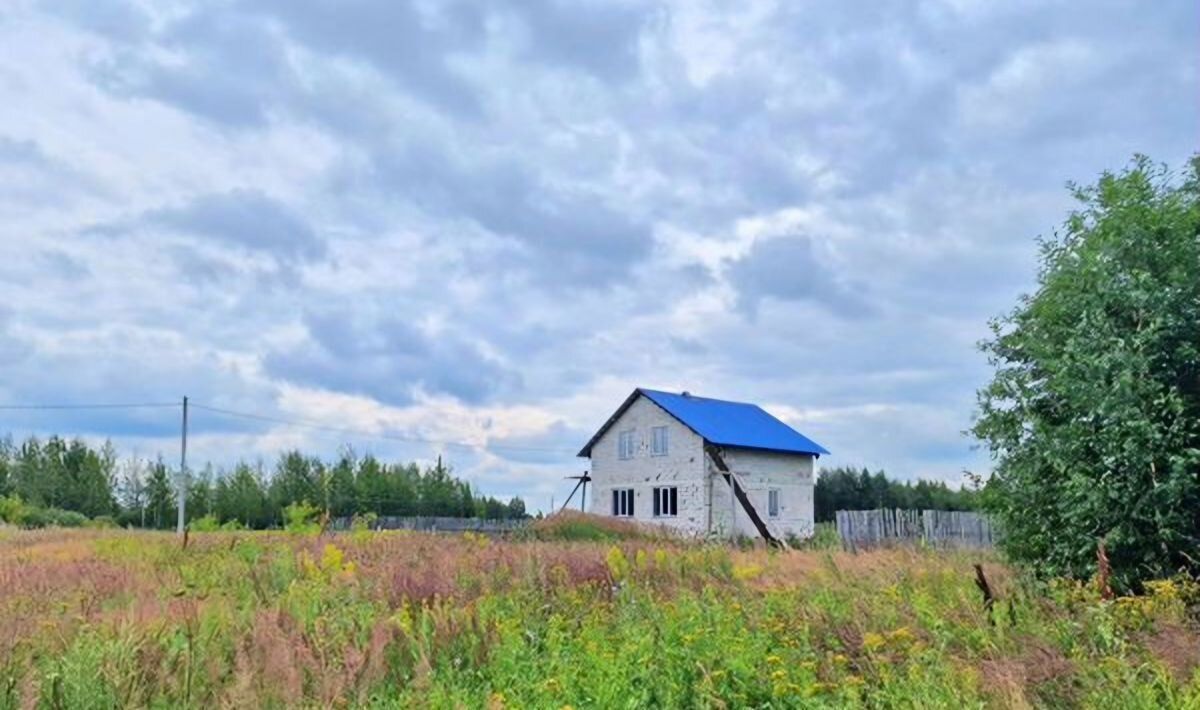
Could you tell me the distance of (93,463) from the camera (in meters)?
45.1

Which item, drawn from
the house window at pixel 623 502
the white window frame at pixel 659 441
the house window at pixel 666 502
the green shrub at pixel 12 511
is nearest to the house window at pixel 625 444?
the white window frame at pixel 659 441

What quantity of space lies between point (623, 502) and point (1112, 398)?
28.8m

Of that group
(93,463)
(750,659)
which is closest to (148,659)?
(750,659)

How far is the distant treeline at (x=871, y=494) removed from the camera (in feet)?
152

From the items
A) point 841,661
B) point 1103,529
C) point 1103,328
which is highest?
point 1103,328

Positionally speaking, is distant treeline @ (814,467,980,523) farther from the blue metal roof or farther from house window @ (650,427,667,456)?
house window @ (650,427,667,456)

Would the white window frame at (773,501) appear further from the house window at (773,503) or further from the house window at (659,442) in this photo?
the house window at (659,442)

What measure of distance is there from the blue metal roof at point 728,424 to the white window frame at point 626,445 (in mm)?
739

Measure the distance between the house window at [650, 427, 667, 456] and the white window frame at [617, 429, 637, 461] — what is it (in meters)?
1.02

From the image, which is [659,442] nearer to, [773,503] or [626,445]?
[626,445]

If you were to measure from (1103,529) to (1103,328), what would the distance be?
1.67 m

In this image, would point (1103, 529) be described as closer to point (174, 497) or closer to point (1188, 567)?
point (1188, 567)

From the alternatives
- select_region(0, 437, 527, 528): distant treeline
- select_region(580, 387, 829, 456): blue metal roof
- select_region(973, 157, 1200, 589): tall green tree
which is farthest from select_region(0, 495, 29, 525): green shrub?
select_region(973, 157, 1200, 589): tall green tree

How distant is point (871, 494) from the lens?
4756cm
